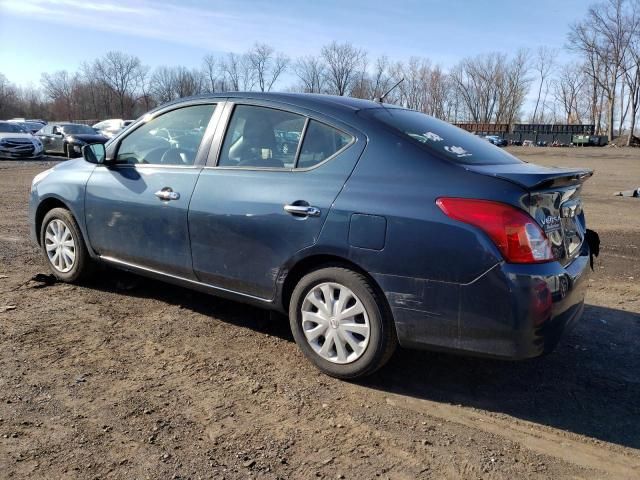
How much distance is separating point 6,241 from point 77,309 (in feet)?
10.3

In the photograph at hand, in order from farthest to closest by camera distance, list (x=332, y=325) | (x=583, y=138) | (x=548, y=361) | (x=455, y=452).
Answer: (x=583, y=138)
(x=548, y=361)
(x=332, y=325)
(x=455, y=452)

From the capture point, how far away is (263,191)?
349 centimetres

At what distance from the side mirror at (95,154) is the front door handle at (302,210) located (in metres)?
1.98

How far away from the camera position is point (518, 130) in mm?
84688

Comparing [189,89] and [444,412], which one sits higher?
[189,89]

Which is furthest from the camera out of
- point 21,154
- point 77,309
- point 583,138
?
point 583,138

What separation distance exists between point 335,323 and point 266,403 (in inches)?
24.1

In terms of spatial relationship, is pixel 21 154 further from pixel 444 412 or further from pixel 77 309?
pixel 444 412

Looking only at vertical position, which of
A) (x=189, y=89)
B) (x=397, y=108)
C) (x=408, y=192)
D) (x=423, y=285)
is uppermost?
(x=189, y=89)

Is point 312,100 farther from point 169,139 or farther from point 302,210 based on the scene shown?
point 169,139

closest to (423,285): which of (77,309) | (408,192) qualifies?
(408,192)

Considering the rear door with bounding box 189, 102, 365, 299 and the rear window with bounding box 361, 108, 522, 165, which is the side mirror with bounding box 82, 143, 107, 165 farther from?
the rear window with bounding box 361, 108, 522, 165

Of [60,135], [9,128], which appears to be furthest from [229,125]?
[9,128]

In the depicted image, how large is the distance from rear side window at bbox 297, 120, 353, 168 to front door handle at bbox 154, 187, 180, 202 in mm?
1016
